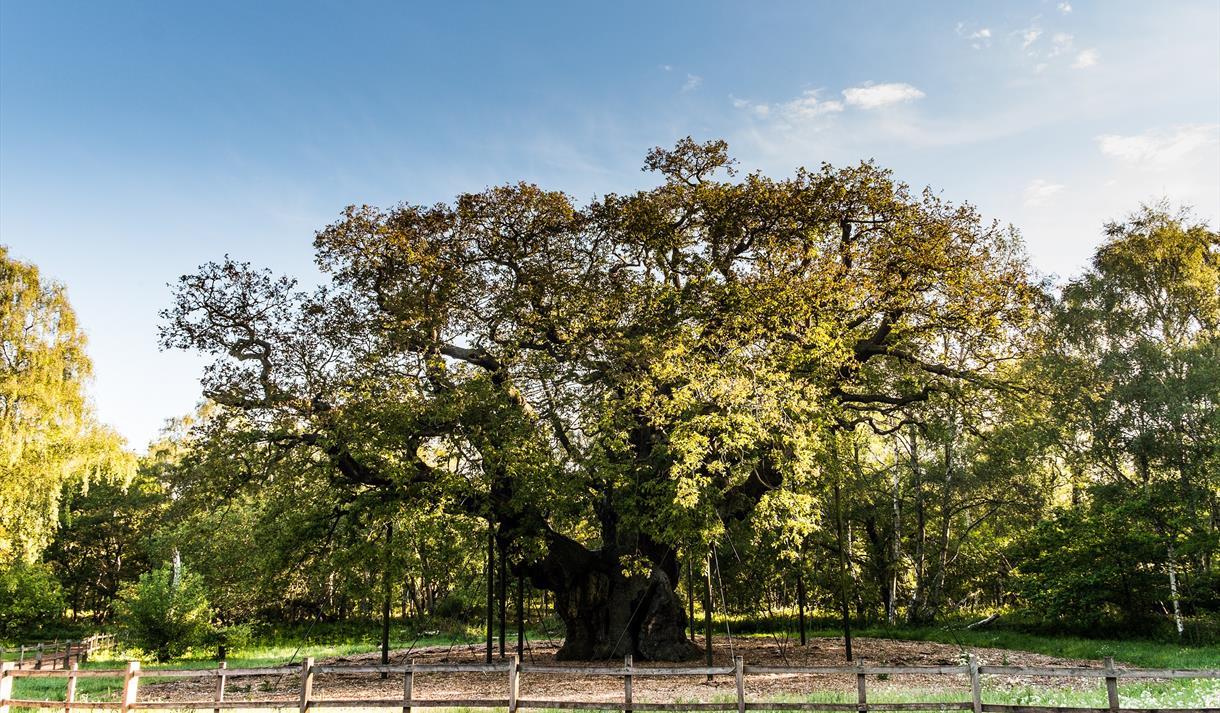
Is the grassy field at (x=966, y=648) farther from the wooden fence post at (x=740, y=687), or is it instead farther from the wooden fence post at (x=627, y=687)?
the wooden fence post at (x=627, y=687)

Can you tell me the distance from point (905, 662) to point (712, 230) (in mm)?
12398

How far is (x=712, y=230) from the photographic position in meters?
19.7

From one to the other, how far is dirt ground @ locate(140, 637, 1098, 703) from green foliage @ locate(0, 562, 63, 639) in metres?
25.5

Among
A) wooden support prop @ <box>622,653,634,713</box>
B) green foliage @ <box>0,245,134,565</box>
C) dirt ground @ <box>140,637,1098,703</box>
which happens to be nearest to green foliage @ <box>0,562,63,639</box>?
green foliage @ <box>0,245,134,565</box>

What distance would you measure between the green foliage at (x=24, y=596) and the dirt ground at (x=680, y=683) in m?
25.5

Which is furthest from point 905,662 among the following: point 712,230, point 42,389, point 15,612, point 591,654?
point 15,612

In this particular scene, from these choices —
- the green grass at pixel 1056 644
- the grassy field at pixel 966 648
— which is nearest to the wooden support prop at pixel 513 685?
the grassy field at pixel 966 648

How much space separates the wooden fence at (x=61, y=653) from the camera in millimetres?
22781

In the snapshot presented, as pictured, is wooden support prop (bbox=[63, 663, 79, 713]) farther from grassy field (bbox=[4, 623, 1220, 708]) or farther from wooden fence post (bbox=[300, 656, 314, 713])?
wooden fence post (bbox=[300, 656, 314, 713])

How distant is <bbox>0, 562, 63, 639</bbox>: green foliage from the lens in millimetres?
38719

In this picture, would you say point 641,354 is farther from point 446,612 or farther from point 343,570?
point 446,612

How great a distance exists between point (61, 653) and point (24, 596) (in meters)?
20.0

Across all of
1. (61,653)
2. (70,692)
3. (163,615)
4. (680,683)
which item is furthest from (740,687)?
(61,653)

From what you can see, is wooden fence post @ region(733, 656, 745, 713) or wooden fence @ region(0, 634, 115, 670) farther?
wooden fence @ region(0, 634, 115, 670)
